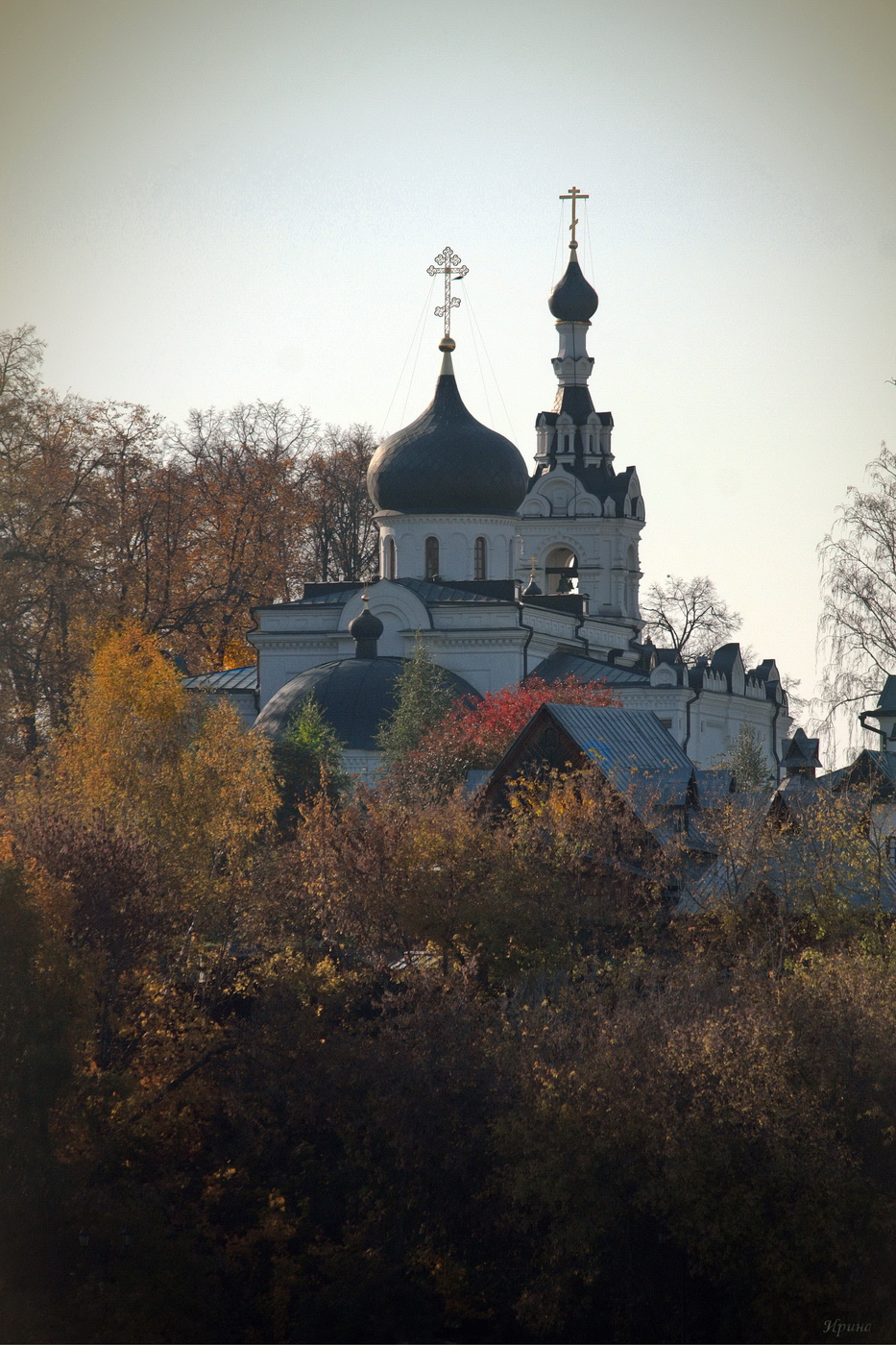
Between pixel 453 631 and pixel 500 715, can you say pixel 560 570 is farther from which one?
pixel 500 715

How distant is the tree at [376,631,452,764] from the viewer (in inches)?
1359

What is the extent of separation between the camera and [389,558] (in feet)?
152

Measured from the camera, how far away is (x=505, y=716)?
3297 cm

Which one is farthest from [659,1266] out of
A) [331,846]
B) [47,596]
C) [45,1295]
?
[47,596]

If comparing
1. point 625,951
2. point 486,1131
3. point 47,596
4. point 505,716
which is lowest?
point 486,1131

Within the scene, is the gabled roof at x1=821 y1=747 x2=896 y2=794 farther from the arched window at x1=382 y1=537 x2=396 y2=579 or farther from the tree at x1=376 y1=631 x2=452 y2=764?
the arched window at x1=382 y1=537 x2=396 y2=579

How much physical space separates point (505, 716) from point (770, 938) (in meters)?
11.1

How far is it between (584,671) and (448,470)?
6260mm

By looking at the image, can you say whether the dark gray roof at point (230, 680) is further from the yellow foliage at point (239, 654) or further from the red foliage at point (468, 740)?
the red foliage at point (468, 740)

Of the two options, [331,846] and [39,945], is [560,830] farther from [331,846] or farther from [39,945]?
[39,945]

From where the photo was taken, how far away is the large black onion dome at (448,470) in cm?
4516

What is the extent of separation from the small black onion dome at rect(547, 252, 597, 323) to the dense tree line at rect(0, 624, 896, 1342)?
3628 centimetres

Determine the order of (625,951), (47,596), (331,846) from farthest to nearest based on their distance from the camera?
(47,596)
(331,846)
(625,951)

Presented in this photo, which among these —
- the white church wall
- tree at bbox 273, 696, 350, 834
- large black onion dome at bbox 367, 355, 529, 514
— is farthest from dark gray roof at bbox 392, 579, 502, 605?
tree at bbox 273, 696, 350, 834
